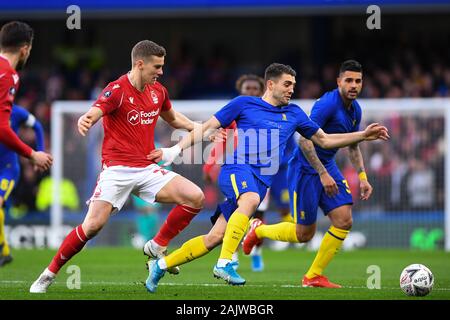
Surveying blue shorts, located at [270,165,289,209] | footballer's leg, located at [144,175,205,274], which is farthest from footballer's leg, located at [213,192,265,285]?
blue shorts, located at [270,165,289,209]

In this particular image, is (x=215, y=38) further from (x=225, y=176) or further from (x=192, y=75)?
(x=225, y=176)

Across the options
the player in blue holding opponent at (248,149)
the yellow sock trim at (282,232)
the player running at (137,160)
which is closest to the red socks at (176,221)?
the player running at (137,160)

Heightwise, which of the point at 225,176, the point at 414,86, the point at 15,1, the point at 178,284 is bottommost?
the point at 178,284

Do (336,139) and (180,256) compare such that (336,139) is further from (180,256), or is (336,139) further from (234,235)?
(180,256)

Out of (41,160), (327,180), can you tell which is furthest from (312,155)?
(41,160)

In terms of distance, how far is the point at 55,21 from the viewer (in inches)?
1084

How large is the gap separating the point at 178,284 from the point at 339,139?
237 centimetres

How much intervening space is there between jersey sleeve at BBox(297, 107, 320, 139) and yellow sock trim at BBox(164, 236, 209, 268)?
1597 millimetres

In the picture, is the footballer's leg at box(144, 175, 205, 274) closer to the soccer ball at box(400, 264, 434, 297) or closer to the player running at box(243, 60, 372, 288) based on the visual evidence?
the player running at box(243, 60, 372, 288)

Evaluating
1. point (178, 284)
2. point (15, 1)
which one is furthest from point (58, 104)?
point (178, 284)

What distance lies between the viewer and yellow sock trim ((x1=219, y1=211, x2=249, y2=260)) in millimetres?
9078

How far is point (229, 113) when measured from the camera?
31.4ft

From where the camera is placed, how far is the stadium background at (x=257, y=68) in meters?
18.6

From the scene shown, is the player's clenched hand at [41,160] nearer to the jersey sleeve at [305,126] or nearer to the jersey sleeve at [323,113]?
the jersey sleeve at [305,126]
